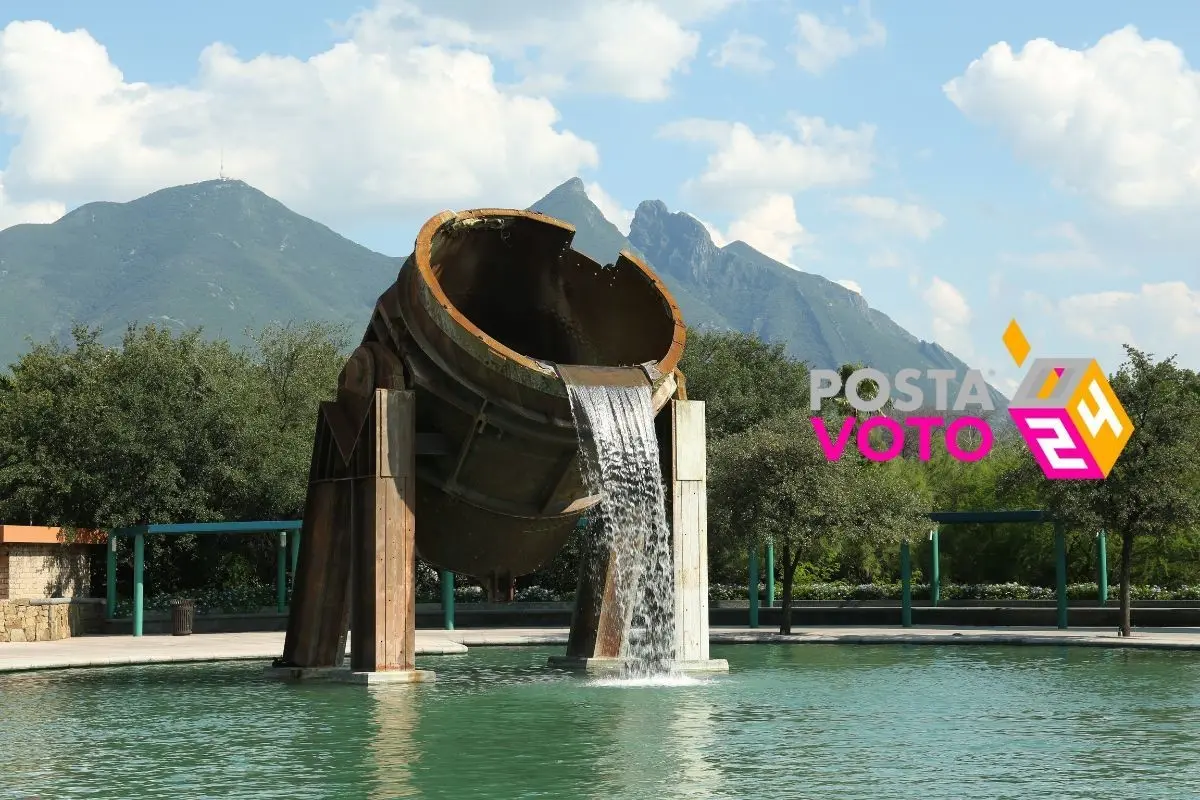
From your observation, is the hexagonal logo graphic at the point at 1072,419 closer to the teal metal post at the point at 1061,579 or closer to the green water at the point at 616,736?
the teal metal post at the point at 1061,579

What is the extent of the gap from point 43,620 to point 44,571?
170 inches

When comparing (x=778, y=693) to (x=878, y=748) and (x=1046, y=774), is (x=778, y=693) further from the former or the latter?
(x=1046, y=774)

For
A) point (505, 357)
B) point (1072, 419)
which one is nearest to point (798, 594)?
point (1072, 419)

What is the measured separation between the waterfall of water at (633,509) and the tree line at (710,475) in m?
12.5

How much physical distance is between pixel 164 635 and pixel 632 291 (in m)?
20.7

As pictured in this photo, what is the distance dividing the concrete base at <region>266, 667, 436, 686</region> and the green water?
223 millimetres

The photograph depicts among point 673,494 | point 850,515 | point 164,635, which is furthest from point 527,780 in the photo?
point 164,635

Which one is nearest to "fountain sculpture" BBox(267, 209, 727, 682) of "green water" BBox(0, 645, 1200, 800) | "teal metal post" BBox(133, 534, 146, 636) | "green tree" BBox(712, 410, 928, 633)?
"green water" BBox(0, 645, 1200, 800)

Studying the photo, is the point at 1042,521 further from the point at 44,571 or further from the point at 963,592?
the point at 44,571

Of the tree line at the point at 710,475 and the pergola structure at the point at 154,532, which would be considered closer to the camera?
the tree line at the point at 710,475

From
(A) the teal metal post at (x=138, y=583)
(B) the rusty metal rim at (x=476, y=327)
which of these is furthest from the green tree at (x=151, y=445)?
(B) the rusty metal rim at (x=476, y=327)

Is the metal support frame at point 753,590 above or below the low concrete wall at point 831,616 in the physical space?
above

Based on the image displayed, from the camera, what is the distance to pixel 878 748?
13.8 m

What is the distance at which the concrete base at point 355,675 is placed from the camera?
64.3 feet
